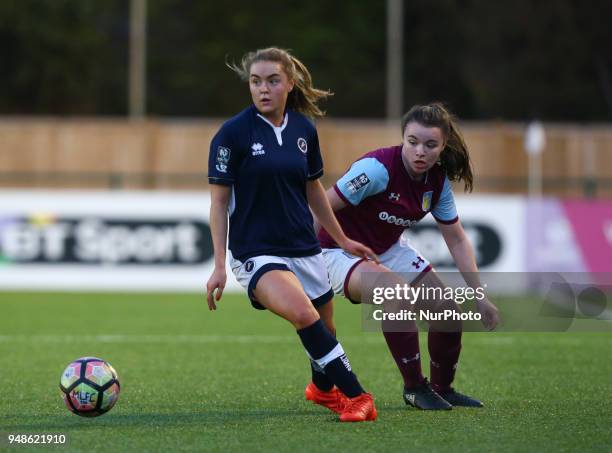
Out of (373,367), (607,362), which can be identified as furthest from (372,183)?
(607,362)

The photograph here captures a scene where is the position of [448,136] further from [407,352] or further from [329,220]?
→ [407,352]

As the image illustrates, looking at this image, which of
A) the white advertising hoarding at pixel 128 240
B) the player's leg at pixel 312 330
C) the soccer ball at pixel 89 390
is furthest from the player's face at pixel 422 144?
the white advertising hoarding at pixel 128 240

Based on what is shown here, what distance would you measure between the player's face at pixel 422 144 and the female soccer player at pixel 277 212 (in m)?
0.51

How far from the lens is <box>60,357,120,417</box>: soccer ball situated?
248 inches

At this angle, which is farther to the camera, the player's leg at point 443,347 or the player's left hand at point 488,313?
the player's leg at point 443,347

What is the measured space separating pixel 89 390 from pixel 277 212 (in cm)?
134

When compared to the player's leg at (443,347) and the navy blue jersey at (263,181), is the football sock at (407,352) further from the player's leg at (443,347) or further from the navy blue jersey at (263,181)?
the navy blue jersey at (263,181)

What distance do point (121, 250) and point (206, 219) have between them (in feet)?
A: 3.94

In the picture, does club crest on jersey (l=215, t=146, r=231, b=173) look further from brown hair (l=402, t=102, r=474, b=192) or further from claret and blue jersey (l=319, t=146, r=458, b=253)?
brown hair (l=402, t=102, r=474, b=192)

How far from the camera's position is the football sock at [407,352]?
265 inches

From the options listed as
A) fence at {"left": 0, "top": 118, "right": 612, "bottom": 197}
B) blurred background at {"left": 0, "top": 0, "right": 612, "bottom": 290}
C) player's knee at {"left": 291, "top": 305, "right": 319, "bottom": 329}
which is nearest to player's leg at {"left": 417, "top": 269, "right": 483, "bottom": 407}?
player's knee at {"left": 291, "top": 305, "right": 319, "bottom": 329}

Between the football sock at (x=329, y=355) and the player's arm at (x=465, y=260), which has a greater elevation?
the player's arm at (x=465, y=260)

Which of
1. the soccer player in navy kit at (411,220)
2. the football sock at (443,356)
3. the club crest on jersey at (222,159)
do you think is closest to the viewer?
the club crest on jersey at (222,159)

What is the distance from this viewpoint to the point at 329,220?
664 centimetres
